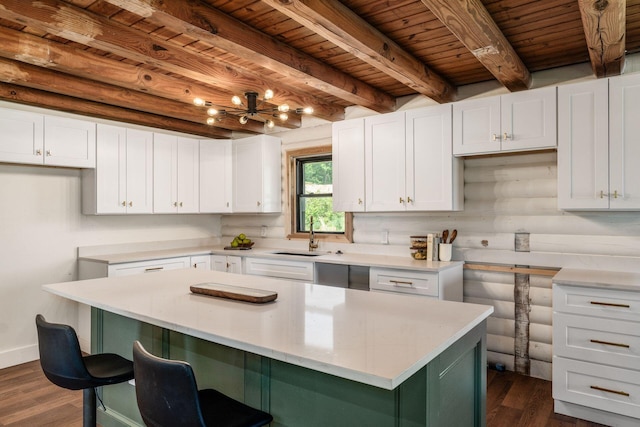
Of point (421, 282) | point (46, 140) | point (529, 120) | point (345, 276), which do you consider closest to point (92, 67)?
point (46, 140)

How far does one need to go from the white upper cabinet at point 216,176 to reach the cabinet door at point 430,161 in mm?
2381

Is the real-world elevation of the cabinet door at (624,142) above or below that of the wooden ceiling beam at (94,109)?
below

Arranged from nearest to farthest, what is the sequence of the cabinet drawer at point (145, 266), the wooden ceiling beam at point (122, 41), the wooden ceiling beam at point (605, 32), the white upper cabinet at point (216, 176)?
1. the wooden ceiling beam at point (605, 32)
2. the wooden ceiling beam at point (122, 41)
3. the cabinet drawer at point (145, 266)
4. the white upper cabinet at point (216, 176)

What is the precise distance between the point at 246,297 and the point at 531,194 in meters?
2.60

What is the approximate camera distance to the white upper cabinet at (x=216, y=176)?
16.8 feet

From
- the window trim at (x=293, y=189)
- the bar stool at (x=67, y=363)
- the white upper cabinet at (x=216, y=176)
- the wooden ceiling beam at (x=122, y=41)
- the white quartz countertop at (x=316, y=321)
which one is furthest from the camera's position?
the white upper cabinet at (x=216, y=176)

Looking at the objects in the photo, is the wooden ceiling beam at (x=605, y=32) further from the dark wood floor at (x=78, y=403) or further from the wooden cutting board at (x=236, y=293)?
the dark wood floor at (x=78, y=403)

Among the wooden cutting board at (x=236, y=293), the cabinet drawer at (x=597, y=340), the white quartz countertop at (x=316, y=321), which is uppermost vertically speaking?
the wooden cutting board at (x=236, y=293)

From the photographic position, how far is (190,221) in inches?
216

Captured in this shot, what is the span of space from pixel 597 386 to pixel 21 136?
188 inches

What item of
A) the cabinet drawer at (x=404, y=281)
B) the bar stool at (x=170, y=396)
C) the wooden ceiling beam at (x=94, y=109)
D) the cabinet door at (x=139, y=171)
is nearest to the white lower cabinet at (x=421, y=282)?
the cabinet drawer at (x=404, y=281)

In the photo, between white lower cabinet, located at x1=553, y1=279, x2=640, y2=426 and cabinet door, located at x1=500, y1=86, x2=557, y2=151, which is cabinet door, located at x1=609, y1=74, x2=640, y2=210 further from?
white lower cabinet, located at x1=553, y1=279, x2=640, y2=426

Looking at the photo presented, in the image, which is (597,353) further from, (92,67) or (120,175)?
(120,175)

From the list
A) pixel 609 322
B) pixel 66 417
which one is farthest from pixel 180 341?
pixel 609 322
